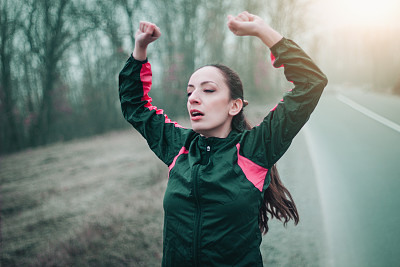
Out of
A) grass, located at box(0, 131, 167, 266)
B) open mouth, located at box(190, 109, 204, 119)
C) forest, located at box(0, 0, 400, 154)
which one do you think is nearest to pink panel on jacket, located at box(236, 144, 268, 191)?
open mouth, located at box(190, 109, 204, 119)

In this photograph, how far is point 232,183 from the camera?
1.49 meters

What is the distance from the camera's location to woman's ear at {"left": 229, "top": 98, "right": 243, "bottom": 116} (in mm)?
1679

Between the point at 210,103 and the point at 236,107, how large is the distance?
0.22 meters

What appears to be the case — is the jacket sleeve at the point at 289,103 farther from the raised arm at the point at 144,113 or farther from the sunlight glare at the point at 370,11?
the sunlight glare at the point at 370,11

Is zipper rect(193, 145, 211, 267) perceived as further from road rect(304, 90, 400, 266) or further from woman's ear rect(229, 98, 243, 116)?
road rect(304, 90, 400, 266)

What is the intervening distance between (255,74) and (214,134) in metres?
20.0

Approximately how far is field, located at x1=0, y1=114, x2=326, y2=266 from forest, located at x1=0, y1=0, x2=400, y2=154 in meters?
6.21

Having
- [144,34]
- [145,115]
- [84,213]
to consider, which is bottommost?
[84,213]

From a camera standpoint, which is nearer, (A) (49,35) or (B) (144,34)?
(B) (144,34)

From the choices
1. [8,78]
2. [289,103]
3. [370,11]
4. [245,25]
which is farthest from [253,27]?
[8,78]

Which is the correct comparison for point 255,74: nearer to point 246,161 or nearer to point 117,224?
point 117,224

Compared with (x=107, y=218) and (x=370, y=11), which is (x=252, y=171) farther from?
(x=107, y=218)

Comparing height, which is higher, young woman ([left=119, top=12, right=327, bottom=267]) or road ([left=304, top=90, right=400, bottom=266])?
young woman ([left=119, top=12, right=327, bottom=267])

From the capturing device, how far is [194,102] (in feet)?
5.26
